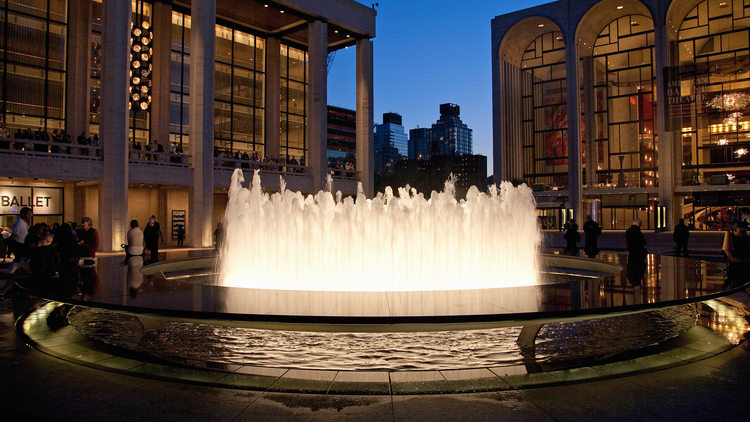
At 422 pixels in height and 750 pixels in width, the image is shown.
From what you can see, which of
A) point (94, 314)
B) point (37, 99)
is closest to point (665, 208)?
point (94, 314)

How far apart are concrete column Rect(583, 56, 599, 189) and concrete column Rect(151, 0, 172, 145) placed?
143ft

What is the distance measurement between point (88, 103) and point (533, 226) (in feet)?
96.8

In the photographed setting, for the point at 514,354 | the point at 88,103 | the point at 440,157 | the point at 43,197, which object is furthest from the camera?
the point at 440,157

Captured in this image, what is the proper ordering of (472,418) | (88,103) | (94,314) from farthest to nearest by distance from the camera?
(88,103)
(94,314)
(472,418)

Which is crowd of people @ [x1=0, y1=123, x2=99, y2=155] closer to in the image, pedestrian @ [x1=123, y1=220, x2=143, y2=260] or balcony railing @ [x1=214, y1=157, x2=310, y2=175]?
balcony railing @ [x1=214, y1=157, x2=310, y2=175]

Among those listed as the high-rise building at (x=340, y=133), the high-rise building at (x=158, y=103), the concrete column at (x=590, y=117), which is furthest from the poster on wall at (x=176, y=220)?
the high-rise building at (x=340, y=133)

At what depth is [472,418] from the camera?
13.8ft

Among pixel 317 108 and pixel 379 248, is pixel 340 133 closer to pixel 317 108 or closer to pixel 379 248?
pixel 317 108

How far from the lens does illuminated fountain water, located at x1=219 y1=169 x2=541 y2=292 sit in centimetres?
976

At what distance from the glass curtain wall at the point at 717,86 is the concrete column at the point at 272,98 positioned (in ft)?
128

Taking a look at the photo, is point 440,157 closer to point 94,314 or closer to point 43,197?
point 43,197

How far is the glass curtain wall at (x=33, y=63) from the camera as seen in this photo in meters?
26.8

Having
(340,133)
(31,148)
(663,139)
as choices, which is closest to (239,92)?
(31,148)

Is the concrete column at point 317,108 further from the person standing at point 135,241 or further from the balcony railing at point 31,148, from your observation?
the person standing at point 135,241
